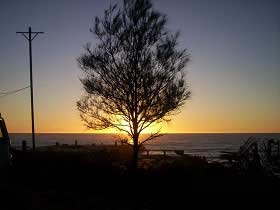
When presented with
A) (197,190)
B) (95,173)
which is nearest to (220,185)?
(197,190)

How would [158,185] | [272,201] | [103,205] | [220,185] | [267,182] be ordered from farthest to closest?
[267,182]
[220,185]
[158,185]
[272,201]
[103,205]

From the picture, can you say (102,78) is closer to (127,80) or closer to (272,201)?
(127,80)

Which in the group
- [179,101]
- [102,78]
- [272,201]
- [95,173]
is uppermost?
[102,78]

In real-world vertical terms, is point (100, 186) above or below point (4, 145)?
below

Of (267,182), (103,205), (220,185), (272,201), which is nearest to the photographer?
(103,205)

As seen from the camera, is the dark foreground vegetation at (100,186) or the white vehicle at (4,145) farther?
the white vehicle at (4,145)

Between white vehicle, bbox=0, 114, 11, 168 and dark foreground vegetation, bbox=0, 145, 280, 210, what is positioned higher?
white vehicle, bbox=0, 114, 11, 168

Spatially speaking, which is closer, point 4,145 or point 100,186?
point 4,145

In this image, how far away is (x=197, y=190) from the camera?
16.4 metres

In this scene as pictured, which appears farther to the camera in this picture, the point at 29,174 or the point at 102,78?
the point at 102,78

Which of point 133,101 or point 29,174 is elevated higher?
point 133,101

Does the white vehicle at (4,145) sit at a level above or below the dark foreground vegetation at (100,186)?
above

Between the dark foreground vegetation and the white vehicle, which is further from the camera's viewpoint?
the white vehicle

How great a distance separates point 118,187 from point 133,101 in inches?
204
